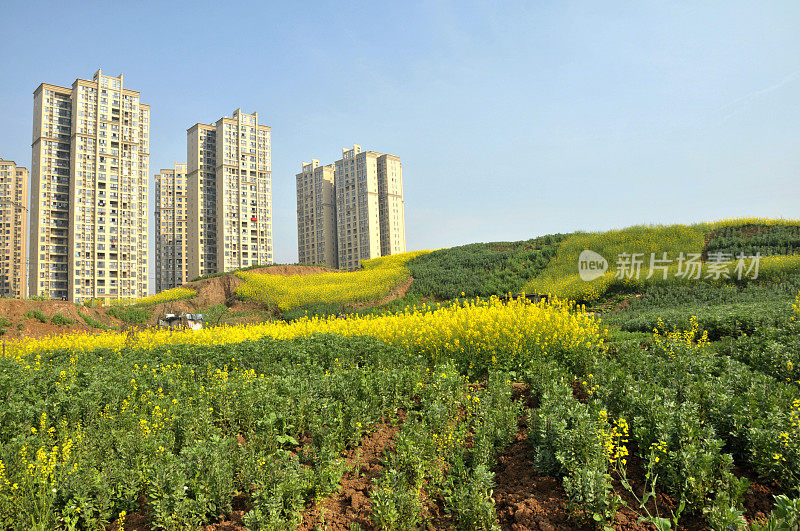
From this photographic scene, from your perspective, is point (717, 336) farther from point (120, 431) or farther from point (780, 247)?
point (780, 247)

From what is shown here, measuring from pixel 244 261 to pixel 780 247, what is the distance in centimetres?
5309

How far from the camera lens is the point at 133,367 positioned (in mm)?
7129

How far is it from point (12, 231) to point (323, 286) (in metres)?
59.9

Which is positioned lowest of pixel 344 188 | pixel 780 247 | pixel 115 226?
pixel 780 247

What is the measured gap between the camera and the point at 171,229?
69375 mm

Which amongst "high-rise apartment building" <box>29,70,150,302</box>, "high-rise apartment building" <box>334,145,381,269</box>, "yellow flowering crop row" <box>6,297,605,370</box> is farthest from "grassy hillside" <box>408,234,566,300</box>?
"high-rise apartment building" <box>334,145,381,269</box>

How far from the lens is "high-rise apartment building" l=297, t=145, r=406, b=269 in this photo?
6525 cm

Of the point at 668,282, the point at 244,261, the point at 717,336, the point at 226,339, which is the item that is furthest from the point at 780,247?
the point at 244,261

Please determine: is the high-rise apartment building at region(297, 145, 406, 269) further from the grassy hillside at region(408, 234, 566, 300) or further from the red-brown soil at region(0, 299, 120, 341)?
the red-brown soil at region(0, 299, 120, 341)

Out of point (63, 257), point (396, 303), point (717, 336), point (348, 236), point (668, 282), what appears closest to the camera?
point (717, 336)

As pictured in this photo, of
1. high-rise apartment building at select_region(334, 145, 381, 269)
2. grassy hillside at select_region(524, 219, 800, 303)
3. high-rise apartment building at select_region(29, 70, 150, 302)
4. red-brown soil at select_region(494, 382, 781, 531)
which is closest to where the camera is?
red-brown soil at select_region(494, 382, 781, 531)

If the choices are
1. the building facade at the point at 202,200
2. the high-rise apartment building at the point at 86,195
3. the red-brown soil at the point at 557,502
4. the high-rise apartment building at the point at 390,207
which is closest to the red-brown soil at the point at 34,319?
the red-brown soil at the point at 557,502

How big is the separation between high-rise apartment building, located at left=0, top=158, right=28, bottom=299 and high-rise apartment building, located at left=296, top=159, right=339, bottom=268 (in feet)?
119

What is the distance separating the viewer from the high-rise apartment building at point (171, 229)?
6725 centimetres
